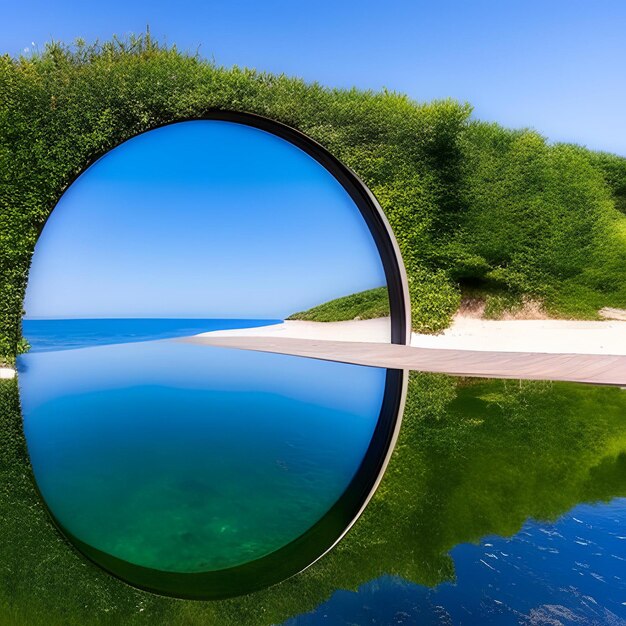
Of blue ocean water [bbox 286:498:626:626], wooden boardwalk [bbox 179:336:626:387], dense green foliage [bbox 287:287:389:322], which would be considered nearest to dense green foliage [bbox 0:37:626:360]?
dense green foliage [bbox 287:287:389:322]

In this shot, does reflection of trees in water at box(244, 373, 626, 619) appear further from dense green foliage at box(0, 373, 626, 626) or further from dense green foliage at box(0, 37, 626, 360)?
dense green foliage at box(0, 37, 626, 360)

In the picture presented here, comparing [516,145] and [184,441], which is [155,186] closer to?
[184,441]

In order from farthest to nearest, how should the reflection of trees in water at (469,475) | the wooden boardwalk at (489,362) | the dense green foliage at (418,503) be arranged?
the wooden boardwalk at (489,362)
the reflection of trees in water at (469,475)
the dense green foliage at (418,503)

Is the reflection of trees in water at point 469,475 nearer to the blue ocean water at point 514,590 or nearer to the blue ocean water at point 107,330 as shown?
the blue ocean water at point 514,590

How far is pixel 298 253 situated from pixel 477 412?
439 cm

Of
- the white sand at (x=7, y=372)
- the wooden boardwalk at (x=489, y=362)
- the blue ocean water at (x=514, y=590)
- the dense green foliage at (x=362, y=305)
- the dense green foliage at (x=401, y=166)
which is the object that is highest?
the dense green foliage at (x=401, y=166)

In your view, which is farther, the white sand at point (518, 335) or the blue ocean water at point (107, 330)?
the blue ocean water at point (107, 330)

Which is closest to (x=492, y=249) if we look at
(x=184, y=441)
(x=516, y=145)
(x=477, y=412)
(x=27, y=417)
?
(x=516, y=145)

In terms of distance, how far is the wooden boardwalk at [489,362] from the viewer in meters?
4.65

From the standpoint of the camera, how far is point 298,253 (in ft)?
28.9

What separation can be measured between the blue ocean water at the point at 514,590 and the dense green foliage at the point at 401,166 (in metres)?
4.71

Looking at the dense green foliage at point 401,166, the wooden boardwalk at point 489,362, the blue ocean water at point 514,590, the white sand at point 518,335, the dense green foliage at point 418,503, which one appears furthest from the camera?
the white sand at point 518,335

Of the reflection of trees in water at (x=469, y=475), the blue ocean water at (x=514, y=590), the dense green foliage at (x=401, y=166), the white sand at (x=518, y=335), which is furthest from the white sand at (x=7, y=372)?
the white sand at (x=518, y=335)

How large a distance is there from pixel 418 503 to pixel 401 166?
5219 mm
